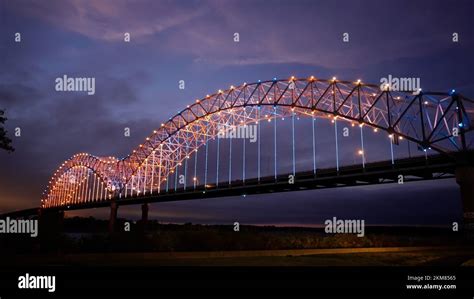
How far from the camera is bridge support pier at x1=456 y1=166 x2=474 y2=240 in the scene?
107 feet

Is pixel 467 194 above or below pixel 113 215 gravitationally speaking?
above

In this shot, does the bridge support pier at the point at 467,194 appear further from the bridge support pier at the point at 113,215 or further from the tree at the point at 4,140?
the bridge support pier at the point at 113,215

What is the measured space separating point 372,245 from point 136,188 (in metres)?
74.0

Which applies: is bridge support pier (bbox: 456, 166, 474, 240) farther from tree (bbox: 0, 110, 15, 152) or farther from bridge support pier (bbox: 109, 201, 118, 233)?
bridge support pier (bbox: 109, 201, 118, 233)

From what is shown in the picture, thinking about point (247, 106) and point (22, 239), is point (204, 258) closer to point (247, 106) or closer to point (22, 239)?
point (22, 239)

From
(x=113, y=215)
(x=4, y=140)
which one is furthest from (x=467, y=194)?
(x=113, y=215)

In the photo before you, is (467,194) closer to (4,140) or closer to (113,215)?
(4,140)

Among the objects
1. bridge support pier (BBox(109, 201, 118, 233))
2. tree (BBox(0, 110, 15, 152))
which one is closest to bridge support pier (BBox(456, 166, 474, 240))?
tree (BBox(0, 110, 15, 152))

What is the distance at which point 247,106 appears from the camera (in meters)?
57.6

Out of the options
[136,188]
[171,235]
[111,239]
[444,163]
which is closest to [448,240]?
[444,163]

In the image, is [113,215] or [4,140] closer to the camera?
[4,140]

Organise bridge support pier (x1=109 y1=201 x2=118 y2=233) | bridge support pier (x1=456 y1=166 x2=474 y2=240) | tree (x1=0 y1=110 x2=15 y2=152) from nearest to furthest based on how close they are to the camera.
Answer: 1. tree (x1=0 y1=110 x2=15 y2=152)
2. bridge support pier (x1=456 y1=166 x2=474 y2=240)
3. bridge support pier (x1=109 y1=201 x2=118 y2=233)

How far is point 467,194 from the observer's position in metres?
33.9

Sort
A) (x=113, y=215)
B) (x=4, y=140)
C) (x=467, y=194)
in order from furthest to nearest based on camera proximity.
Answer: (x=113, y=215)
(x=467, y=194)
(x=4, y=140)
